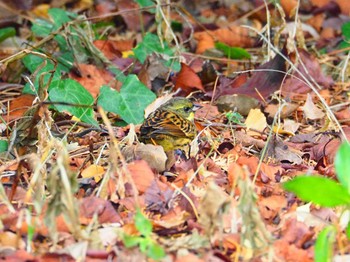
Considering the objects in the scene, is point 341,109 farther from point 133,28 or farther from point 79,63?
point 133,28

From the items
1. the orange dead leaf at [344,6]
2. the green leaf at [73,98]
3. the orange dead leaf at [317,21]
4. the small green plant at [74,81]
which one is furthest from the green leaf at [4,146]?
the orange dead leaf at [344,6]

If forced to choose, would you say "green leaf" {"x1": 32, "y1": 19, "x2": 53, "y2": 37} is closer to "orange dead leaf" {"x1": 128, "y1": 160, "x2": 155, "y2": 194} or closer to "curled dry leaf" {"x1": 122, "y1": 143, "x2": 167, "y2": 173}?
"curled dry leaf" {"x1": 122, "y1": 143, "x2": 167, "y2": 173}

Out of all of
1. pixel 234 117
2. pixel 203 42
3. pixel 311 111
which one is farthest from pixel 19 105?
pixel 203 42

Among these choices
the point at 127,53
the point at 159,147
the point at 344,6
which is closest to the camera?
the point at 159,147

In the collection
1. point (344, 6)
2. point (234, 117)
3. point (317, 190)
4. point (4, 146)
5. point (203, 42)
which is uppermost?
point (317, 190)

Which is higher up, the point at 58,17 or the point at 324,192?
the point at 324,192

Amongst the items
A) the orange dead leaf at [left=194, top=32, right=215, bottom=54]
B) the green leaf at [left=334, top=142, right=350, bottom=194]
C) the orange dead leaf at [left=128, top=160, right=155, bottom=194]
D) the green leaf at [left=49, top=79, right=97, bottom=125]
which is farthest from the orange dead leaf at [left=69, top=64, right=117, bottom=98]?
the green leaf at [left=334, top=142, right=350, bottom=194]

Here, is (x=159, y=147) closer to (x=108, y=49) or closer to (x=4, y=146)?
(x=4, y=146)
